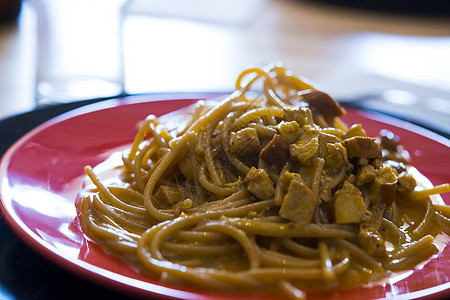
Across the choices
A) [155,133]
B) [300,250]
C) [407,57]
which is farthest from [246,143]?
[407,57]

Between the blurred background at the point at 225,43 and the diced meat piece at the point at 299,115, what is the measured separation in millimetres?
2021

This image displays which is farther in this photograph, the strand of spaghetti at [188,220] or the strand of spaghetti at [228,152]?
the strand of spaghetti at [228,152]

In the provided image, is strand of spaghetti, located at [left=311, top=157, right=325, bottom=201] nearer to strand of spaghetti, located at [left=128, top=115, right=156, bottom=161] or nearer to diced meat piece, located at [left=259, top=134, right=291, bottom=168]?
diced meat piece, located at [left=259, top=134, right=291, bottom=168]

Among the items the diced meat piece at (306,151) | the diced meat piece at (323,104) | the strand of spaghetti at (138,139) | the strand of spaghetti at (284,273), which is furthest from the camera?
the strand of spaghetti at (138,139)

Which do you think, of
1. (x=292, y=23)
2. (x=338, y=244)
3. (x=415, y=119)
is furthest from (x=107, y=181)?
(x=292, y=23)

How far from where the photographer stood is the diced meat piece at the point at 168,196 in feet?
8.45

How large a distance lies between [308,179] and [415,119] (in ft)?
6.02

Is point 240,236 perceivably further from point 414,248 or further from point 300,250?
point 414,248

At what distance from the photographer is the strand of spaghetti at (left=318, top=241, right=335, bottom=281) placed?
2008mm

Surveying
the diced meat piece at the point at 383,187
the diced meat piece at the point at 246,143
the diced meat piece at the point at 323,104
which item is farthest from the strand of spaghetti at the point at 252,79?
the diced meat piece at the point at 383,187

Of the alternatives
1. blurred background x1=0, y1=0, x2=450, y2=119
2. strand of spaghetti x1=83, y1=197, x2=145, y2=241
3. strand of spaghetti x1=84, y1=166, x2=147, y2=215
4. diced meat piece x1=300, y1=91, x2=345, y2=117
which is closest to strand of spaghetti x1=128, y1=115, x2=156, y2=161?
strand of spaghetti x1=84, y1=166, x2=147, y2=215

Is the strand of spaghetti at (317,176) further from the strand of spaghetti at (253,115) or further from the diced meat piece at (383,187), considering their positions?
the strand of spaghetti at (253,115)

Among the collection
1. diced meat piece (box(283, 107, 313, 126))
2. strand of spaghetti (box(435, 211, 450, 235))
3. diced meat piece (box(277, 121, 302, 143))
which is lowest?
strand of spaghetti (box(435, 211, 450, 235))

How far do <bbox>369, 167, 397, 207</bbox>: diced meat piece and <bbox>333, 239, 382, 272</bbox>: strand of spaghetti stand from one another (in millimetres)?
347
